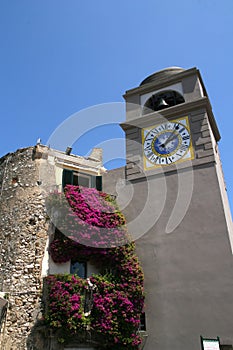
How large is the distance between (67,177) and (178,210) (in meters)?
4.96

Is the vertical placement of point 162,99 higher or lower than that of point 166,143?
higher

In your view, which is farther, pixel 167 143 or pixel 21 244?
pixel 167 143

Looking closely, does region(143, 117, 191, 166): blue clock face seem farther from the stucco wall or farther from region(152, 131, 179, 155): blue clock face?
the stucco wall

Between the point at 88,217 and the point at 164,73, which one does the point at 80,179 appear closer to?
the point at 88,217

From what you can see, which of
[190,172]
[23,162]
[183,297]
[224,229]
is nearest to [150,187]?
[190,172]

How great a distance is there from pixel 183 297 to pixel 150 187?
448cm

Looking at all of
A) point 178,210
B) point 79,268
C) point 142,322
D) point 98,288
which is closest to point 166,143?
point 178,210

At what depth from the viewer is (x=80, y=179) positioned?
1547 centimetres

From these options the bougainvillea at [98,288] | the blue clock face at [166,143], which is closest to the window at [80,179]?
the bougainvillea at [98,288]

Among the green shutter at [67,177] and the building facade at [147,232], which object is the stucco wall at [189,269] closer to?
the building facade at [147,232]

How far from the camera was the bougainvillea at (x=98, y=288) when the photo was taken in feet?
36.2

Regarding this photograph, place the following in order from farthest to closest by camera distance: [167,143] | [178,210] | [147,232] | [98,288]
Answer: [167,143] < [147,232] < [178,210] < [98,288]

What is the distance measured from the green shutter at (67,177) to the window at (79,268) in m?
3.40

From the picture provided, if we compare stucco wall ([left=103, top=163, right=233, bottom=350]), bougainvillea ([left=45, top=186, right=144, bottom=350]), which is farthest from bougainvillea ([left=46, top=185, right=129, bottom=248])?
stucco wall ([left=103, top=163, right=233, bottom=350])
